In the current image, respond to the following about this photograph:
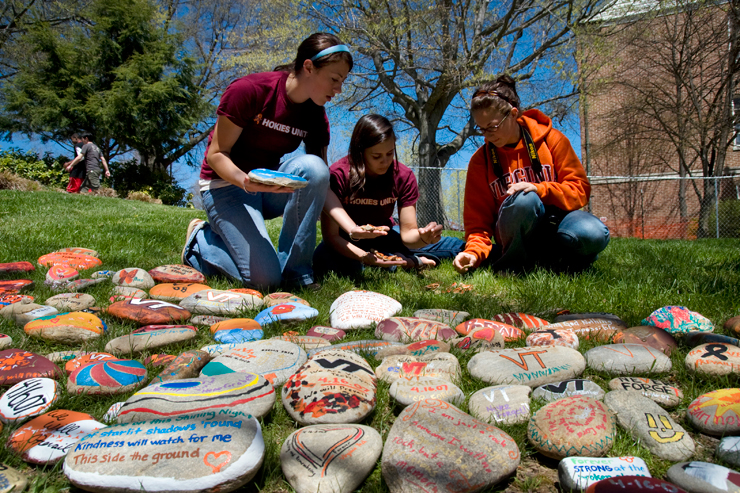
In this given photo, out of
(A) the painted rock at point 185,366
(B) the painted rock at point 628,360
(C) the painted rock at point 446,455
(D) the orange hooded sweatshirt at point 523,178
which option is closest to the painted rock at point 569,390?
(B) the painted rock at point 628,360

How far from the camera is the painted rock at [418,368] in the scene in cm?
143

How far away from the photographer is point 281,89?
270 centimetres

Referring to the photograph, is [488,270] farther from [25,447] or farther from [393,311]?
[25,447]

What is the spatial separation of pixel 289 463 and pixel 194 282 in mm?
1936

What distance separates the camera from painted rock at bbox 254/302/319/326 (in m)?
2.04

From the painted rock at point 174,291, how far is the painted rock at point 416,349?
4.07 ft

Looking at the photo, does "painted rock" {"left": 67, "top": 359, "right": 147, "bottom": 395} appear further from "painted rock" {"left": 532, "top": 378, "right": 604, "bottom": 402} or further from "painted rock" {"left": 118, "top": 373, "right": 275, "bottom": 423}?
"painted rock" {"left": 532, "top": 378, "right": 604, "bottom": 402}

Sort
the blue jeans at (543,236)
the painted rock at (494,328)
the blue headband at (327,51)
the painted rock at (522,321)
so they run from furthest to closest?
the blue jeans at (543,236) → the blue headband at (327,51) → the painted rock at (522,321) → the painted rock at (494,328)

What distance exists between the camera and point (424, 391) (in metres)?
1.31

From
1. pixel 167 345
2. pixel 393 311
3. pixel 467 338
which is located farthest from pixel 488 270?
pixel 167 345

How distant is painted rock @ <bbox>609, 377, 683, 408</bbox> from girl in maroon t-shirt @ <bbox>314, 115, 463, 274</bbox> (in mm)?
1749

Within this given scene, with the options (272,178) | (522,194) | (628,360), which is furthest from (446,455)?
(522,194)

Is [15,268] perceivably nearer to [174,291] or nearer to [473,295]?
[174,291]

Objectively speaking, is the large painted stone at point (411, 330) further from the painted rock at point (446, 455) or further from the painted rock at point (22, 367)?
the painted rock at point (22, 367)
